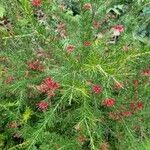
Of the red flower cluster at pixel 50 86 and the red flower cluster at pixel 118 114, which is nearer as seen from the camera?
the red flower cluster at pixel 50 86

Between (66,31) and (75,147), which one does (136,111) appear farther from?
(66,31)

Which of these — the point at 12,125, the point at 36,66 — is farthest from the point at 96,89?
the point at 12,125

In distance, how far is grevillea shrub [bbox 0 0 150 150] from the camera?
2.19 metres

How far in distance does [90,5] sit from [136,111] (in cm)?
79

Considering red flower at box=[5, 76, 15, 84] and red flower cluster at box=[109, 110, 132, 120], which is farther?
red flower at box=[5, 76, 15, 84]

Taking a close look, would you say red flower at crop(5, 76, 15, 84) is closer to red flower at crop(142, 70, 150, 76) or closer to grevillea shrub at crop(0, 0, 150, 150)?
grevillea shrub at crop(0, 0, 150, 150)

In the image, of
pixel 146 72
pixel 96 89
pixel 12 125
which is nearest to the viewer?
pixel 96 89

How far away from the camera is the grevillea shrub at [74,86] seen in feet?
7.20

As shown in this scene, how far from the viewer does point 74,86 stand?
2121mm

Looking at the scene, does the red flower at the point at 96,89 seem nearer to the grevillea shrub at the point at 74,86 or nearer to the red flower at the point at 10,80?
the grevillea shrub at the point at 74,86

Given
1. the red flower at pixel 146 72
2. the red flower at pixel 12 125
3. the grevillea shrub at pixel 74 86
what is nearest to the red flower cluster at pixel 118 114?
the grevillea shrub at pixel 74 86

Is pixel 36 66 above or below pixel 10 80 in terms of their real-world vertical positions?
above

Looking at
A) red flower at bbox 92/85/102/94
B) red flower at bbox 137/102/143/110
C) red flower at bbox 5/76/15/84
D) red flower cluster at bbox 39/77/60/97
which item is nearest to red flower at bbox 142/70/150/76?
red flower at bbox 137/102/143/110

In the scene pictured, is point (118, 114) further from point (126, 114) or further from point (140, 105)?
point (140, 105)
